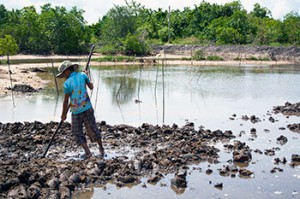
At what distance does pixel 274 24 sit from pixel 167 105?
37.7 m

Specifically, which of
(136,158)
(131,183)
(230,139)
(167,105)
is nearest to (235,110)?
(167,105)

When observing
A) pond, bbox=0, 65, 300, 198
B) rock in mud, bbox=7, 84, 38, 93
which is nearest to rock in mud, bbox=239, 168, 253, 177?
pond, bbox=0, 65, 300, 198

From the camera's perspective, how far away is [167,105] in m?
16.9

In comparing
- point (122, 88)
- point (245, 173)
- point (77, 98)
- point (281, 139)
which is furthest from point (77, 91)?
point (122, 88)

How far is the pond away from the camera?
7.41 metres

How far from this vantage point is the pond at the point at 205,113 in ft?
24.3

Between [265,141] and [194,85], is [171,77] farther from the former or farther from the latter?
[265,141]

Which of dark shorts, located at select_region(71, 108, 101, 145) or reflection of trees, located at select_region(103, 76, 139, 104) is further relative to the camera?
reflection of trees, located at select_region(103, 76, 139, 104)

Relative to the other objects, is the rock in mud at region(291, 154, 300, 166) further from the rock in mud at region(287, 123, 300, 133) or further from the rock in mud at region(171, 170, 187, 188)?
the rock in mud at region(287, 123, 300, 133)

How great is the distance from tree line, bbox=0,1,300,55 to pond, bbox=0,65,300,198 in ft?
64.8

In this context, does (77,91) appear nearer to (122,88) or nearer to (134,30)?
(122,88)

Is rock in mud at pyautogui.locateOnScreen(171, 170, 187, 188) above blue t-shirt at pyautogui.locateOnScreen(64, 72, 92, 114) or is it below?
below

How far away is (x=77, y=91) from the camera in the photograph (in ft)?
26.9

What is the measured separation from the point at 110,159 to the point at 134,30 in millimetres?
44794
